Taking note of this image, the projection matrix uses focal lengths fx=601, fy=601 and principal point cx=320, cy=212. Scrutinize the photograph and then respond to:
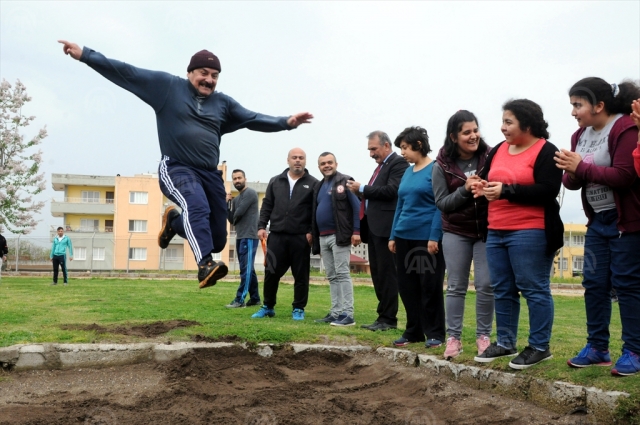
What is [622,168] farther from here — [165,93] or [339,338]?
[165,93]

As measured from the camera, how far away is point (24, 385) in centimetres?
497

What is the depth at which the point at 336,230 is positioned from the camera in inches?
301

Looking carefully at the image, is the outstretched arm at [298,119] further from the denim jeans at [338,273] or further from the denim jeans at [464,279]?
the denim jeans at [338,273]

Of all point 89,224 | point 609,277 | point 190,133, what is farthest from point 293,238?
point 89,224

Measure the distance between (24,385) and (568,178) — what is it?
4.61 meters

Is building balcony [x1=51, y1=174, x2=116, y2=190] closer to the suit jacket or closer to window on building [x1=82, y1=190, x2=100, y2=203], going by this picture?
window on building [x1=82, y1=190, x2=100, y2=203]

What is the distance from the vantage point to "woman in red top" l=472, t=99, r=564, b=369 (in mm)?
4461

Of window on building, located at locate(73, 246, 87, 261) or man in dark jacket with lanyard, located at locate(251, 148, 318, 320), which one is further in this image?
window on building, located at locate(73, 246, 87, 261)

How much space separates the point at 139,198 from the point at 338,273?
4578cm

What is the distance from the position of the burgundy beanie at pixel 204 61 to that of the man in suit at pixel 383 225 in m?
2.26

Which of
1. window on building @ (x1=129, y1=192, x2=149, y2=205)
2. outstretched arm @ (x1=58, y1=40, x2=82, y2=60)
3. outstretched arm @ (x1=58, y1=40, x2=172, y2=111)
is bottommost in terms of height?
outstretched arm @ (x1=58, y1=40, x2=172, y2=111)

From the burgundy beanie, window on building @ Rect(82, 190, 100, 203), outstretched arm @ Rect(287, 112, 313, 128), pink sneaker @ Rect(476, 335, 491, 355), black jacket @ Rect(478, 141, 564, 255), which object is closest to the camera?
black jacket @ Rect(478, 141, 564, 255)

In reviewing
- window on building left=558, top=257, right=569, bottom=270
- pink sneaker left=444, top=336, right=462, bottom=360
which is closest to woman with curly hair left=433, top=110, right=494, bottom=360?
pink sneaker left=444, top=336, right=462, bottom=360

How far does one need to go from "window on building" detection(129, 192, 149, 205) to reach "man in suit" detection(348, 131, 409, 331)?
45.7 metres
